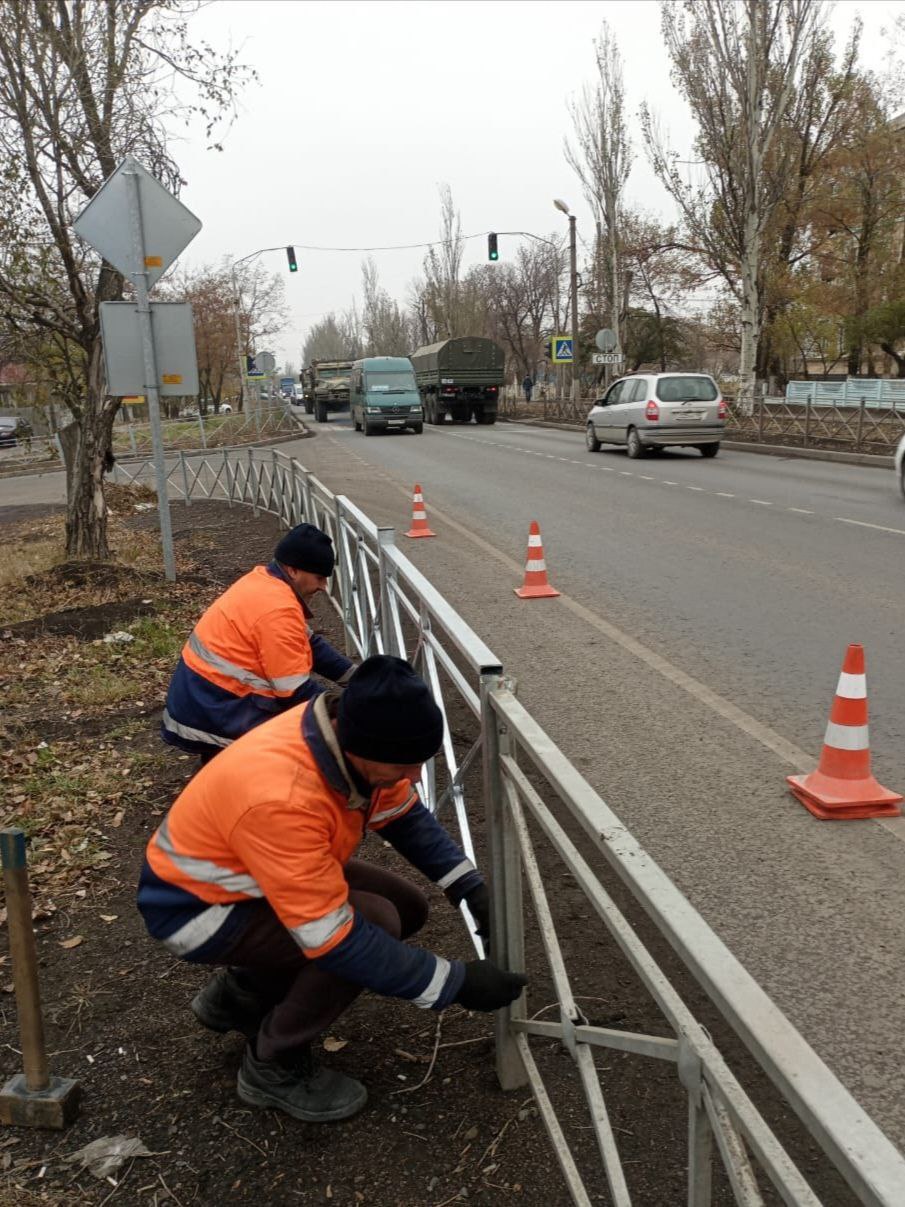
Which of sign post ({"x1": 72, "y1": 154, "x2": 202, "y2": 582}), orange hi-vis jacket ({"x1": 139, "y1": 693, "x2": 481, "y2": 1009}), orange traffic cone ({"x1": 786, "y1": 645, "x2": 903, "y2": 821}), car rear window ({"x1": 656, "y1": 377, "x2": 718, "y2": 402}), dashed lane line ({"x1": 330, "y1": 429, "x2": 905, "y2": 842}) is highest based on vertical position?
sign post ({"x1": 72, "y1": 154, "x2": 202, "y2": 582})

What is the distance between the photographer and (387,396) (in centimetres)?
3111

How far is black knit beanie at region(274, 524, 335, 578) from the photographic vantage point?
11.8 ft

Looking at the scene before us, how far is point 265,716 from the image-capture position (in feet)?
11.5

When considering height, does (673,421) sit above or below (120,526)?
above

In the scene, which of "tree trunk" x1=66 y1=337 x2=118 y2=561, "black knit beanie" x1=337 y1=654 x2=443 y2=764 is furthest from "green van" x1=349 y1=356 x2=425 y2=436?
"black knit beanie" x1=337 y1=654 x2=443 y2=764

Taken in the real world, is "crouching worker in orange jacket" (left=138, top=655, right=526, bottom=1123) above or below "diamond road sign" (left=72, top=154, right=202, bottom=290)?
below

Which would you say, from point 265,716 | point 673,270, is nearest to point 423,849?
point 265,716

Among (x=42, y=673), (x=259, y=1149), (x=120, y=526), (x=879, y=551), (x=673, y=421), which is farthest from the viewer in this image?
(x=673, y=421)

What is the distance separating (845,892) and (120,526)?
41.1 ft

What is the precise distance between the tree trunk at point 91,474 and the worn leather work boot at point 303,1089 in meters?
7.16

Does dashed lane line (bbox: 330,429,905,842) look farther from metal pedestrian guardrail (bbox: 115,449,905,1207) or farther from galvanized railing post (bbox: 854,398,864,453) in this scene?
galvanized railing post (bbox: 854,398,864,453)

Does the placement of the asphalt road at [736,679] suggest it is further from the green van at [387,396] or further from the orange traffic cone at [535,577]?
the green van at [387,396]

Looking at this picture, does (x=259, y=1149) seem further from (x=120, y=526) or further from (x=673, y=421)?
(x=673, y=421)

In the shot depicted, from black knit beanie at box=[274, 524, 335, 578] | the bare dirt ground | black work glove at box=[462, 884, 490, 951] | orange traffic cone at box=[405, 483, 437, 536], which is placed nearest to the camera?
the bare dirt ground
